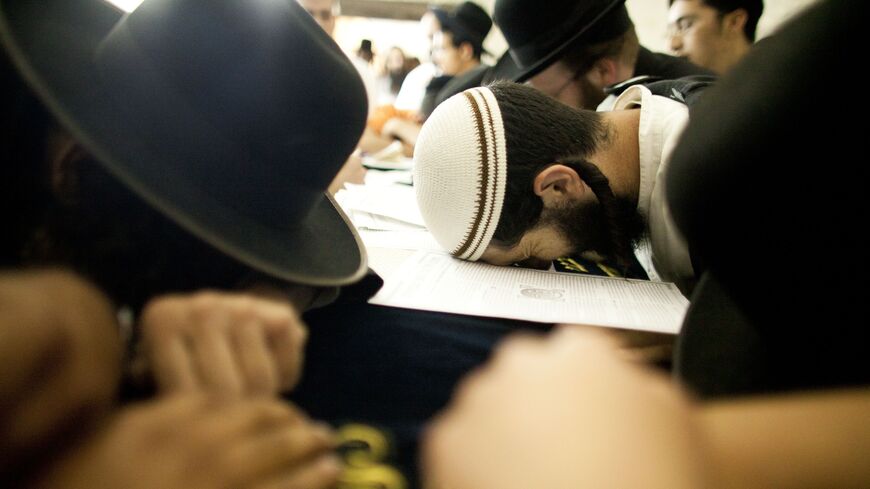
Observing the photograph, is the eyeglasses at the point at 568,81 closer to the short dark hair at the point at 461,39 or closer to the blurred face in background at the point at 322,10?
the blurred face in background at the point at 322,10

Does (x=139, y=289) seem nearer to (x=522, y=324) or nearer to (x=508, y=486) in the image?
(x=508, y=486)

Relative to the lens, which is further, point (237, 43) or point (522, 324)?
point (522, 324)

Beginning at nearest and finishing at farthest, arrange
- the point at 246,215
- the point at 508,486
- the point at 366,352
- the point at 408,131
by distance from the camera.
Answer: the point at 508,486, the point at 246,215, the point at 366,352, the point at 408,131

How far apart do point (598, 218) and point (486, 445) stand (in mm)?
568

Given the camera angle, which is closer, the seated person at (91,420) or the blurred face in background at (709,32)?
the seated person at (91,420)

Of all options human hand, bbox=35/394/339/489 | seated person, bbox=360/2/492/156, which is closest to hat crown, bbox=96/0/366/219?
human hand, bbox=35/394/339/489

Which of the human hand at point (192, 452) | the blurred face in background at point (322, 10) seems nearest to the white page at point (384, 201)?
the human hand at point (192, 452)

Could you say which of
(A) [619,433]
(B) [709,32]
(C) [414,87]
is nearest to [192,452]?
(A) [619,433]

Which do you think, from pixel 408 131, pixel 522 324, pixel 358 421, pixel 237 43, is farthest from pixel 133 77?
pixel 408 131

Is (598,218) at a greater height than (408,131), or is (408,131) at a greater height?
(598,218)

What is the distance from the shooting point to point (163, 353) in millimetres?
198

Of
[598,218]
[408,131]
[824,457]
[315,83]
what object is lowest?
[408,131]

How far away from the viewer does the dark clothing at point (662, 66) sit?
121 centimetres

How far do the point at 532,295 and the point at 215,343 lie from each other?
1.27ft
